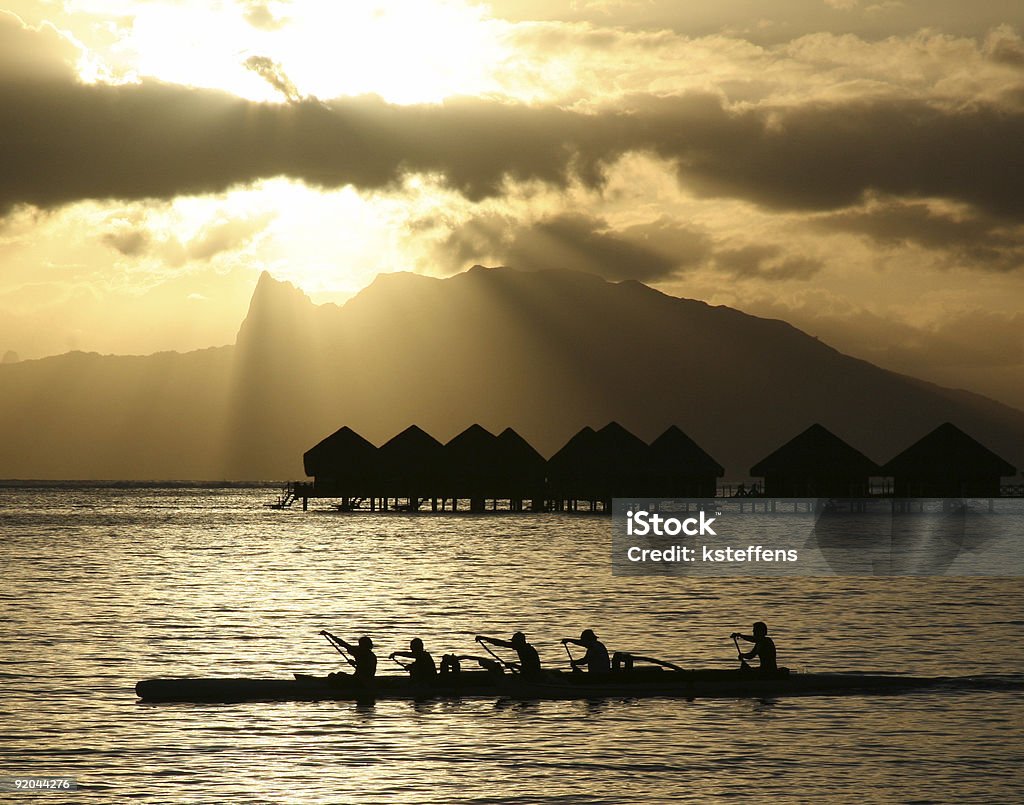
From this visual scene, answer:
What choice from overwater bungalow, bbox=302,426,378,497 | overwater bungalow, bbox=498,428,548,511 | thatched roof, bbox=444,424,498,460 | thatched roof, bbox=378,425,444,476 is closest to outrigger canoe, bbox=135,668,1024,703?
overwater bungalow, bbox=498,428,548,511

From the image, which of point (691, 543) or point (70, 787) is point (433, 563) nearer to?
point (691, 543)

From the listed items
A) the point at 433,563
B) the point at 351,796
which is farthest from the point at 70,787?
the point at 433,563

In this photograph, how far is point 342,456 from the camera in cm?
11762

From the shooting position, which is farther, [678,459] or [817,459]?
[678,459]

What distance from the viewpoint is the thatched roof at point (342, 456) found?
384 feet

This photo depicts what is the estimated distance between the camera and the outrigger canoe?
88.2 feet

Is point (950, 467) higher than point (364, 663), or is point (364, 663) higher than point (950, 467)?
point (950, 467)

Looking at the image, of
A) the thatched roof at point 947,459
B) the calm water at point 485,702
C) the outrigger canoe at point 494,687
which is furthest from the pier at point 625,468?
the outrigger canoe at point 494,687

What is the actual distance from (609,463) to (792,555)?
34401 mm

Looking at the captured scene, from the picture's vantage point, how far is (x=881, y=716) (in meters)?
26.3

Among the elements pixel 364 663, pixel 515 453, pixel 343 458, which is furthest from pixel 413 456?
pixel 364 663

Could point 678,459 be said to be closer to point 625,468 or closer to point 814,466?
point 625,468

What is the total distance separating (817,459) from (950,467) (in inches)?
379

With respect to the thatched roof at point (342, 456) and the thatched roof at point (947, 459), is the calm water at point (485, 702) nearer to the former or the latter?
the thatched roof at point (947, 459)
